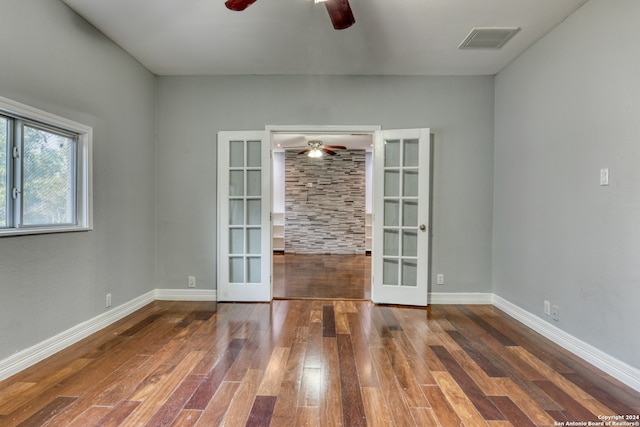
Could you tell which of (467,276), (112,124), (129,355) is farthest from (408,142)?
(129,355)

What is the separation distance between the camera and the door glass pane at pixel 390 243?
12.1ft

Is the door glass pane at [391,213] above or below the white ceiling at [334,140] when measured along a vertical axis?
below

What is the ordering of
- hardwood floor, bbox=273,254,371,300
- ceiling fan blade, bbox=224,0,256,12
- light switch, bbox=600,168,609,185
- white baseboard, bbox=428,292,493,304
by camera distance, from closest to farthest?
1. ceiling fan blade, bbox=224,0,256,12
2. light switch, bbox=600,168,609,185
3. white baseboard, bbox=428,292,493,304
4. hardwood floor, bbox=273,254,371,300

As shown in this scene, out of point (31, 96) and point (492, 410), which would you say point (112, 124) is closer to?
point (31, 96)

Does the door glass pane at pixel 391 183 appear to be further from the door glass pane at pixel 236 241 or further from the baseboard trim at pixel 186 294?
the baseboard trim at pixel 186 294

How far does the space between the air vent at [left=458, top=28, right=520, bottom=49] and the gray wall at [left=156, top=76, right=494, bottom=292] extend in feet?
2.22

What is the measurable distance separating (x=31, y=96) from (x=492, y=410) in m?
3.66

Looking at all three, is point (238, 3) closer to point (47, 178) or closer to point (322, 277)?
point (47, 178)

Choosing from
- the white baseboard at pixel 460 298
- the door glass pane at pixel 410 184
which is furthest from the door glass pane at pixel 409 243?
the white baseboard at pixel 460 298

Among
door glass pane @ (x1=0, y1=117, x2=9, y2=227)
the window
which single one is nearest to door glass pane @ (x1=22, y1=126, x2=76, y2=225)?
the window

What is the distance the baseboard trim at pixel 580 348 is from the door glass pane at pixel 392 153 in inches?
79.5

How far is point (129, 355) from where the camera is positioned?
236 cm

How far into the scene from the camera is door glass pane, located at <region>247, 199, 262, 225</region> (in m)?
3.71

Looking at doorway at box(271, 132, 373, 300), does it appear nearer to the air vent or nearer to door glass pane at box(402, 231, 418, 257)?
door glass pane at box(402, 231, 418, 257)
